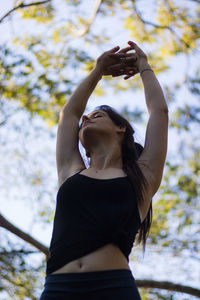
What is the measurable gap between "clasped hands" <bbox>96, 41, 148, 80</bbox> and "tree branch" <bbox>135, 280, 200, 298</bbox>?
2.18 metres

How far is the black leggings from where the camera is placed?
214 cm

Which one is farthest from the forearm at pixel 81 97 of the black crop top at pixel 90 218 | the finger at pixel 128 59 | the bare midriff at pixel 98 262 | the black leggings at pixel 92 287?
the black leggings at pixel 92 287

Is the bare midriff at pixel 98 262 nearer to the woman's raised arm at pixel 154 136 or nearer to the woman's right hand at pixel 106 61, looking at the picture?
the woman's raised arm at pixel 154 136

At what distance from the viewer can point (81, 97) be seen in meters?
3.31

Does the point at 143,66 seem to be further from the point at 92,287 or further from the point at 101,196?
the point at 92,287

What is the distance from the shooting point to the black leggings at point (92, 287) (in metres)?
2.14

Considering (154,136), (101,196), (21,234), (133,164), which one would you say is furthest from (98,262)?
(21,234)

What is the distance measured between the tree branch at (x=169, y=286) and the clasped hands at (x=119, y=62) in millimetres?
2177

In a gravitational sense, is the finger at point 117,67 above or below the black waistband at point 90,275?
above

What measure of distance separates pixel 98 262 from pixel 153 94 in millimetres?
1309

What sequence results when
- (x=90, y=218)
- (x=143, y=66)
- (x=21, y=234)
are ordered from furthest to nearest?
1. (x=21, y=234)
2. (x=143, y=66)
3. (x=90, y=218)

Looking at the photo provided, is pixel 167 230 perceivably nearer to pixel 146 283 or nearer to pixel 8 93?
pixel 146 283

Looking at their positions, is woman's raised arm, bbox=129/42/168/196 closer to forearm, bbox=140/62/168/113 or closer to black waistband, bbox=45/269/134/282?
forearm, bbox=140/62/168/113

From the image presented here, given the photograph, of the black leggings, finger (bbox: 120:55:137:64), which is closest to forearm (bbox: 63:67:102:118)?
finger (bbox: 120:55:137:64)
